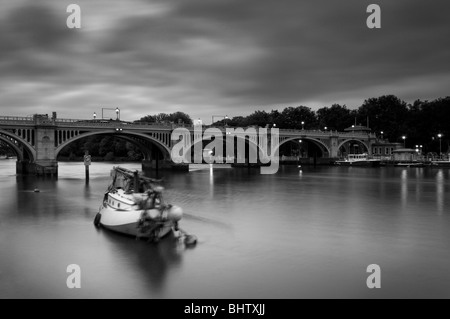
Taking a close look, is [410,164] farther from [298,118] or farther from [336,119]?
[298,118]

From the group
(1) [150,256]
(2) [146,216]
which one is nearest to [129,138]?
(2) [146,216]

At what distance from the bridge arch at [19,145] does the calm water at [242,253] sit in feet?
91.2

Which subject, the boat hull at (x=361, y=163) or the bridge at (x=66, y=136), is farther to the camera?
the boat hull at (x=361, y=163)

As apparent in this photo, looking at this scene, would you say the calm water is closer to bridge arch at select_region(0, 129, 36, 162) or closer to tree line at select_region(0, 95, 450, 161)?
bridge arch at select_region(0, 129, 36, 162)

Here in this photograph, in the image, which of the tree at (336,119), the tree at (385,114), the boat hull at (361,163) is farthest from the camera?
the tree at (336,119)

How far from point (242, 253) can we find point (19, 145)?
190 ft

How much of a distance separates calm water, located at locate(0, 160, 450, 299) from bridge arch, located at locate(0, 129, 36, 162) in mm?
27784

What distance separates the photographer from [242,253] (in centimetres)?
1903

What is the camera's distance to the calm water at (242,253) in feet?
47.2

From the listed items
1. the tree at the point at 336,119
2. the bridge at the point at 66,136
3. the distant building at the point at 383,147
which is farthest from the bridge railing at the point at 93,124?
the tree at the point at 336,119

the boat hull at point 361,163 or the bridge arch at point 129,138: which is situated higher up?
the bridge arch at point 129,138

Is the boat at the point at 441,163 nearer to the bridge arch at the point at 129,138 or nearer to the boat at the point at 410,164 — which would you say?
the boat at the point at 410,164
